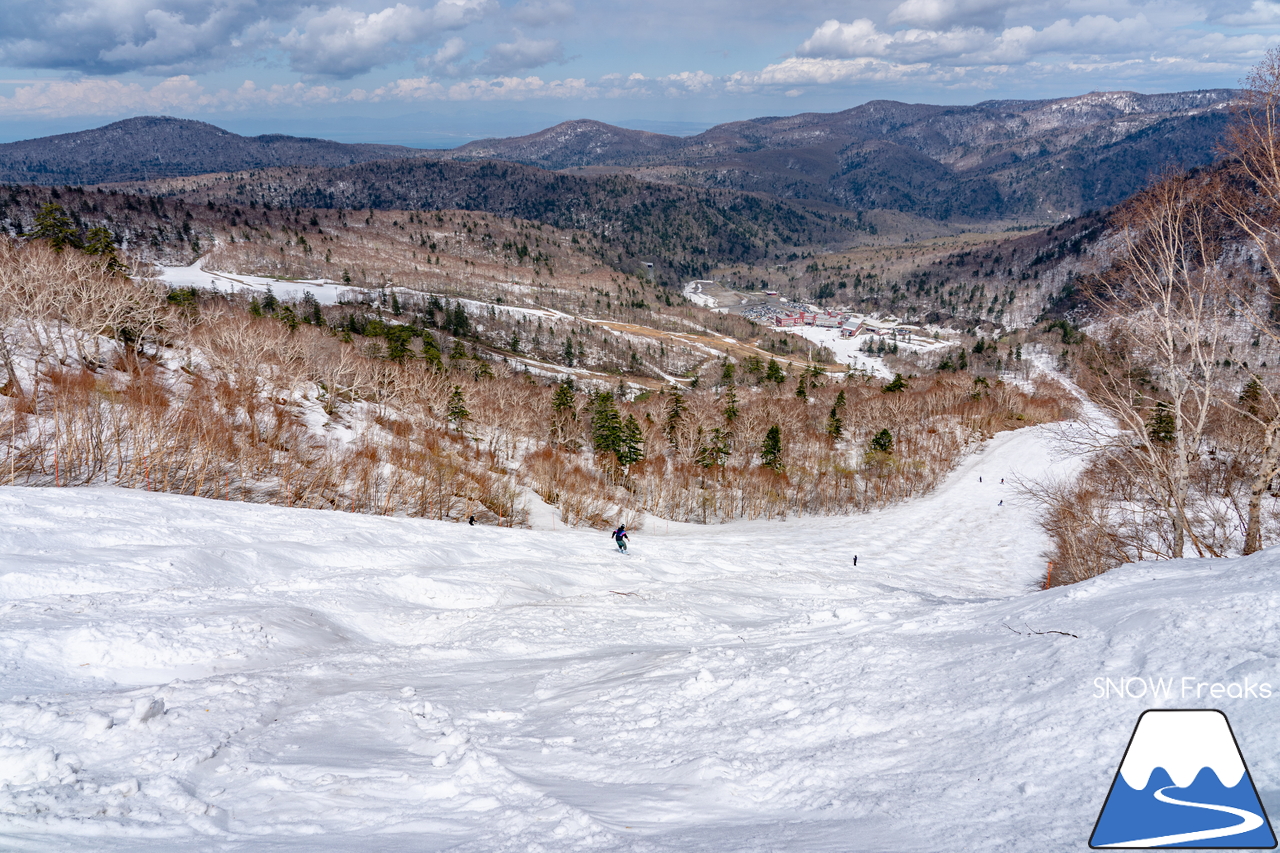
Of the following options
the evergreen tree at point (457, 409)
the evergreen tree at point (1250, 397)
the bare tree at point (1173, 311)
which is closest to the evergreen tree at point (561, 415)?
the evergreen tree at point (457, 409)

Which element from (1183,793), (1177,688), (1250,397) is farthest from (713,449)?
(1183,793)

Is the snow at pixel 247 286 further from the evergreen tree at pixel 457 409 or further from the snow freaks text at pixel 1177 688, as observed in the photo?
the snow freaks text at pixel 1177 688

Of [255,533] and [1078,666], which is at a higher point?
[1078,666]

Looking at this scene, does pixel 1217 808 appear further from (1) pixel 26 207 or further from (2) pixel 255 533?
(1) pixel 26 207

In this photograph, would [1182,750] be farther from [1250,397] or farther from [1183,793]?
[1250,397]

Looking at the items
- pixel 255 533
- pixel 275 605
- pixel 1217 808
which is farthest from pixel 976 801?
pixel 255 533

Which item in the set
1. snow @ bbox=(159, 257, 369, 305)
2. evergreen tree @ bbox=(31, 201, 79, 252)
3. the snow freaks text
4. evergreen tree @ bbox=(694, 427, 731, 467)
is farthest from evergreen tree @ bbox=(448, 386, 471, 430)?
snow @ bbox=(159, 257, 369, 305)
